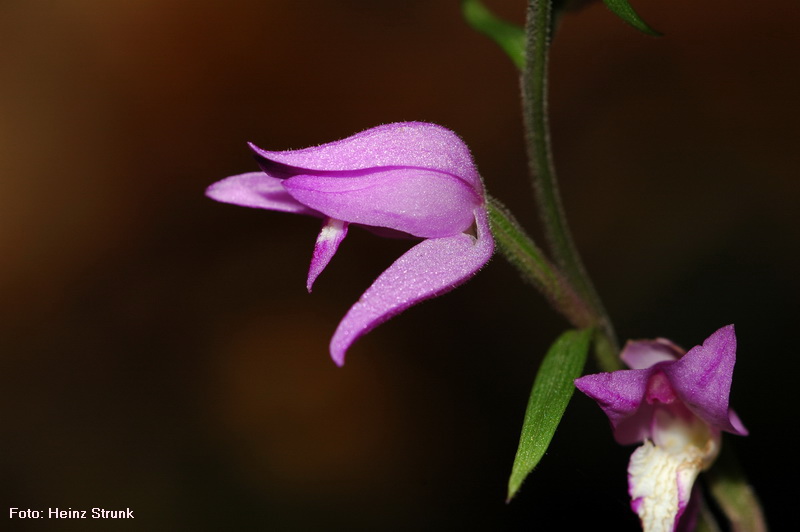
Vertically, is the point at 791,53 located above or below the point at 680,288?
above

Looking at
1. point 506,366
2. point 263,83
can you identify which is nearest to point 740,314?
point 506,366

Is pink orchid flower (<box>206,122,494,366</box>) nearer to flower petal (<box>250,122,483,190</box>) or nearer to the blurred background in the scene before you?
flower petal (<box>250,122,483,190</box>)

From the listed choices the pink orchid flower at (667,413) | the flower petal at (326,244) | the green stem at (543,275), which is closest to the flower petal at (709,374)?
the pink orchid flower at (667,413)

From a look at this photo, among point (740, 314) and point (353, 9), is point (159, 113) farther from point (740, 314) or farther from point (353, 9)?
point (740, 314)

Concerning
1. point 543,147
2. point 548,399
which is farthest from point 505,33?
point 548,399

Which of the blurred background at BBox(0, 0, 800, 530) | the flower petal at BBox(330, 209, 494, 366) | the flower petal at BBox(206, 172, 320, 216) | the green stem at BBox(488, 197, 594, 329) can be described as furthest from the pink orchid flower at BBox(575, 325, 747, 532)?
the blurred background at BBox(0, 0, 800, 530)
